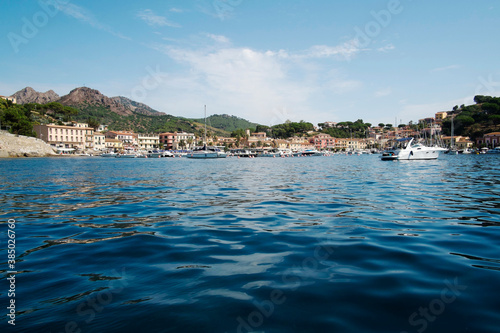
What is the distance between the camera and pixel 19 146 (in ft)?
226

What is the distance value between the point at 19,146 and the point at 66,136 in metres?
34.9

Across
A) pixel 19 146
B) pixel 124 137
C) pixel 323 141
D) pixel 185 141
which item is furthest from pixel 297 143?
pixel 19 146

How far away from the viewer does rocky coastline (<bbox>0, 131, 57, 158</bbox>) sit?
65688mm

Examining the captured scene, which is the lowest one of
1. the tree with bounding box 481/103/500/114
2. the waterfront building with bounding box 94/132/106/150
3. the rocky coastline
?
the rocky coastline

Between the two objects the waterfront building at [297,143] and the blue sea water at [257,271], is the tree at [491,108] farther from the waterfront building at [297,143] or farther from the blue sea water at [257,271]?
the blue sea water at [257,271]

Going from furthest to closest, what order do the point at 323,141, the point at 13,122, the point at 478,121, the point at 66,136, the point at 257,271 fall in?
the point at 323,141, the point at 478,121, the point at 66,136, the point at 13,122, the point at 257,271

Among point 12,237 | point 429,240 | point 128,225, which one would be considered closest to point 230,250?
point 128,225

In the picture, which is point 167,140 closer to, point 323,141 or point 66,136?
point 66,136

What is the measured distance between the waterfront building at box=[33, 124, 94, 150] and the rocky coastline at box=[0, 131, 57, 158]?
22.1m

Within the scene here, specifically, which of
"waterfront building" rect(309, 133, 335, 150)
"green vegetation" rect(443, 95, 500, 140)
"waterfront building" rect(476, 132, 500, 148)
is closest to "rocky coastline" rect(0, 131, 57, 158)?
"waterfront building" rect(309, 133, 335, 150)

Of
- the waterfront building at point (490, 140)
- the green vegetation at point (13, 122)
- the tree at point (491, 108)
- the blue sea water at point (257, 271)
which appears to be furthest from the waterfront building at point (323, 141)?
the blue sea water at point (257, 271)

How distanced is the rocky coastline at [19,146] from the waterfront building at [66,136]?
2210 cm

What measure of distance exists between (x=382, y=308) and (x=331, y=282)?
0.75 m

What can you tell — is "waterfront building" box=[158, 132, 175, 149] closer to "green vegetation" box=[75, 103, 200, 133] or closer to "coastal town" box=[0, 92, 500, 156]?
"coastal town" box=[0, 92, 500, 156]
